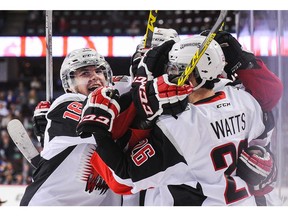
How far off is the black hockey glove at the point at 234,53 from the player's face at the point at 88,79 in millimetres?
461

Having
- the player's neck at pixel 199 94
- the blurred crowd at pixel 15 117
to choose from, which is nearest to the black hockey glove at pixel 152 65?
the player's neck at pixel 199 94

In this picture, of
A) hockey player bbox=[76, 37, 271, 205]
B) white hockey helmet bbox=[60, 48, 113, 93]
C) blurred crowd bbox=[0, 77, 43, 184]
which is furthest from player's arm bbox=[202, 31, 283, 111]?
blurred crowd bbox=[0, 77, 43, 184]

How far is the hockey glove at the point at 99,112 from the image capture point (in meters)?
1.71

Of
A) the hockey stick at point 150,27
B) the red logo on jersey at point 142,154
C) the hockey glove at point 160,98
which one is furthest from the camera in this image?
the hockey stick at point 150,27

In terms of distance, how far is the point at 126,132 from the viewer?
186cm

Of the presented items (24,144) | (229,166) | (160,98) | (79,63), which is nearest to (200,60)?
(160,98)

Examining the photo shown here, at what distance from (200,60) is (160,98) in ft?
0.75

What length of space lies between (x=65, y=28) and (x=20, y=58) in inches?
29.6

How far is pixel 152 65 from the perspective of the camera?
1.95 m

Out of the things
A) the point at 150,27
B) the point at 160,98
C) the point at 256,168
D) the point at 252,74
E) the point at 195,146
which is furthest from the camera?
the point at 150,27

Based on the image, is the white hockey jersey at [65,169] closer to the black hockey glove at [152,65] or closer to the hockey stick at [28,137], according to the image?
the black hockey glove at [152,65]

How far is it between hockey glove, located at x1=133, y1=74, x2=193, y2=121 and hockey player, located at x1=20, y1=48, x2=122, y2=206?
0.36 metres

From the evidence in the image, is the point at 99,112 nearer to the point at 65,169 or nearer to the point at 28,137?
the point at 65,169
